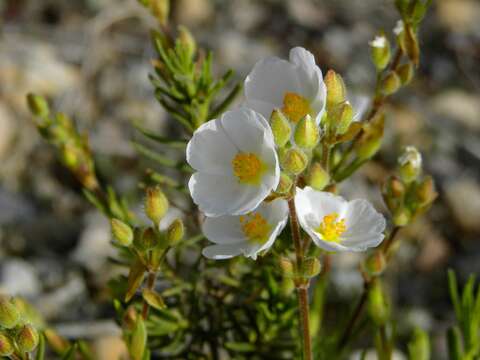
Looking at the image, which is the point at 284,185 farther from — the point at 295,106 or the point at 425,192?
the point at 425,192

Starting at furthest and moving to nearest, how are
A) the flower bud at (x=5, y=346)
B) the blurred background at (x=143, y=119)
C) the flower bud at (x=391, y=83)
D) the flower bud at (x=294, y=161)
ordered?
the blurred background at (x=143, y=119) < the flower bud at (x=391, y=83) < the flower bud at (x=5, y=346) < the flower bud at (x=294, y=161)

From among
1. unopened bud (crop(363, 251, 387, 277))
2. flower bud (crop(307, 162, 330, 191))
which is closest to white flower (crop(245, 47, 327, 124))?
flower bud (crop(307, 162, 330, 191))

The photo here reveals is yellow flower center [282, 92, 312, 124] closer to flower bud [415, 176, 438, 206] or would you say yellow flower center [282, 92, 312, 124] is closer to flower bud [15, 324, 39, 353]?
flower bud [415, 176, 438, 206]

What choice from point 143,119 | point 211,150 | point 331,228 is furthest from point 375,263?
point 143,119

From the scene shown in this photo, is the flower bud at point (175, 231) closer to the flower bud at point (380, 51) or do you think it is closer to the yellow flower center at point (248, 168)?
the yellow flower center at point (248, 168)

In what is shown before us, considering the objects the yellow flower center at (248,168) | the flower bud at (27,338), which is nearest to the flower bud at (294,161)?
the yellow flower center at (248,168)

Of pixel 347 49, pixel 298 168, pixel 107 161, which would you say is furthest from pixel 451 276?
pixel 347 49
